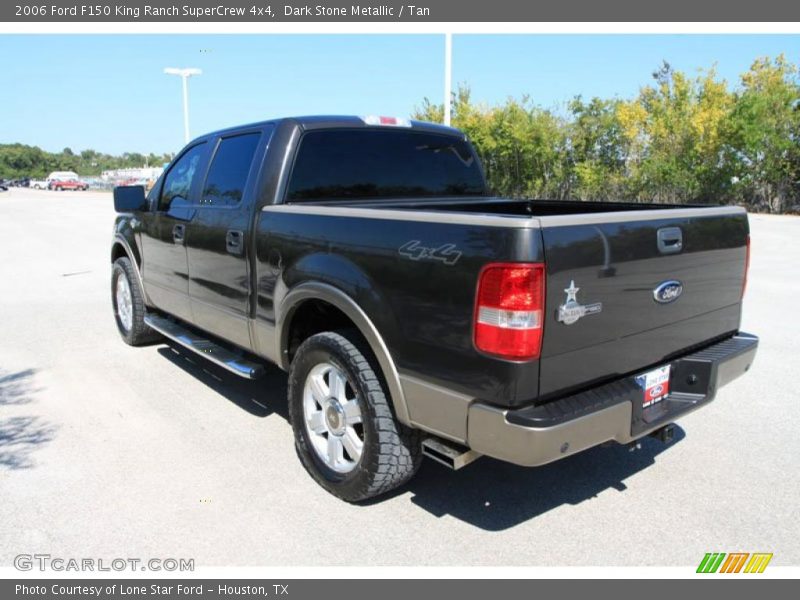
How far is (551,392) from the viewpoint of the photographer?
107 inches

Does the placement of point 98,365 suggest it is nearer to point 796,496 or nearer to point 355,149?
point 355,149

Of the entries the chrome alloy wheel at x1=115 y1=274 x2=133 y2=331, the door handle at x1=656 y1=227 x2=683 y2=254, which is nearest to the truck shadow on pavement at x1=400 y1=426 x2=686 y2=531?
the door handle at x1=656 y1=227 x2=683 y2=254

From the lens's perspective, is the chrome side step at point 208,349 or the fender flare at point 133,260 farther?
the fender flare at point 133,260

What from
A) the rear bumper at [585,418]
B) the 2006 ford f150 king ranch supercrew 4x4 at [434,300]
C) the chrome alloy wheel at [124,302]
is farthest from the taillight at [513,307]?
the chrome alloy wheel at [124,302]

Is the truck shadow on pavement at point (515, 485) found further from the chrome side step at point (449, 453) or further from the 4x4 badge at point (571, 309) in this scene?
the 4x4 badge at point (571, 309)

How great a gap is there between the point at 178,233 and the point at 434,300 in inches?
114

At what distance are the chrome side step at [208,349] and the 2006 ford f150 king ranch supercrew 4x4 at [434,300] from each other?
31 millimetres

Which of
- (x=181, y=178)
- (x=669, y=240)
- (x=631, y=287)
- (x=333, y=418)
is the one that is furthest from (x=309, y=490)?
(x=181, y=178)

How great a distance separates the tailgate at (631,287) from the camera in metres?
2.64

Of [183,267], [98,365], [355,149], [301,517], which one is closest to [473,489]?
[301,517]

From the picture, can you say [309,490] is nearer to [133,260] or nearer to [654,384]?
[654,384]

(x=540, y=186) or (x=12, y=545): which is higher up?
(x=540, y=186)

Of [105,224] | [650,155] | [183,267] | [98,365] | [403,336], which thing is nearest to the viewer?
[403,336]

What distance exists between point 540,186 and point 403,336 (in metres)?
23.5
